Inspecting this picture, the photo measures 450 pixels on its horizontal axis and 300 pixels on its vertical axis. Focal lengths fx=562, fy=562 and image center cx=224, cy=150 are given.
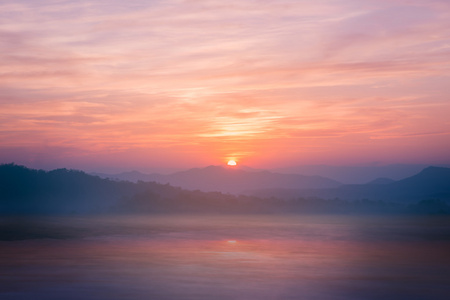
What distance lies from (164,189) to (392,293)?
370 feet

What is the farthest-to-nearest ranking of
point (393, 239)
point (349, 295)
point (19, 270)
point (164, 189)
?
point (164, 189) → point (393, 239) → point (19, 270) → point (349, 295)

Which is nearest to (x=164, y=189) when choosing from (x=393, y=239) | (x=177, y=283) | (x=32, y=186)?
(x=32, y=186)

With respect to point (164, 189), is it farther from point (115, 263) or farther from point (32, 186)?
point (115, 263)

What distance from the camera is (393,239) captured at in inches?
1649

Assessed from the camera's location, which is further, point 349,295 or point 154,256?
point 154,256

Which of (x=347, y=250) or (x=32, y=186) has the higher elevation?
(x=32, y=186)

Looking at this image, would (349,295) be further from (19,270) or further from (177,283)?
(19,270)

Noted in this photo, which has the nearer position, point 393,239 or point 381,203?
point 393,239

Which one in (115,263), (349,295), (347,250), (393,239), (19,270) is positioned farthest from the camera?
(393,239)

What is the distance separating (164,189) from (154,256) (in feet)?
334

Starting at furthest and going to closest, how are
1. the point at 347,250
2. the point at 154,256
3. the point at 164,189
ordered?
1. the point at 164,189
2. the point at 347,250
3. the point at 154,256

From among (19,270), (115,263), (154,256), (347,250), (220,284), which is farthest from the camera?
(347,250)

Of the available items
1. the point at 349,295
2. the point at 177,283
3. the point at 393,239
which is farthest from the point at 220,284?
the point at 393,239

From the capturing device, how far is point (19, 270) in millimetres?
23047
